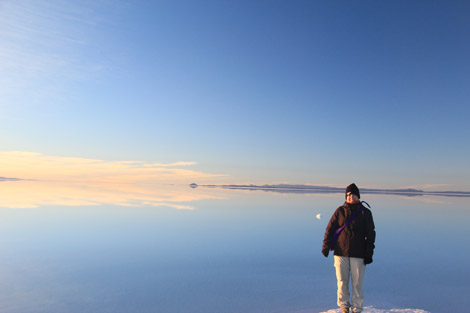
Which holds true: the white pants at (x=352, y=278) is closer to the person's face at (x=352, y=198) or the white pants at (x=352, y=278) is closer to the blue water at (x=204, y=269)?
the person's face at (x=352, y=198)

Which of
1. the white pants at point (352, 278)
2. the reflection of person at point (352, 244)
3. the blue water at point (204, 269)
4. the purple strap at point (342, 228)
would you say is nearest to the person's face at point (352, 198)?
the reflection of person at point (352, 244)

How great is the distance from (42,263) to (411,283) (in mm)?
9888

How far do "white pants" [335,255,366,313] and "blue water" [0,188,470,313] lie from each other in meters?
1.22

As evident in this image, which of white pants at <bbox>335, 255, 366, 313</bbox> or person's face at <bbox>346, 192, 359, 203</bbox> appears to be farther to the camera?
person's face at <bbox>346, 192, 359, 203</bbox>

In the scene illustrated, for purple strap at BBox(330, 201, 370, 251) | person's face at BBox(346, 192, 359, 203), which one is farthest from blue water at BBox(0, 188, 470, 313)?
person's face at BBox(346, 192, 359, 203)

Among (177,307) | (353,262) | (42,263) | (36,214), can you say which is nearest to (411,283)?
(353,262)

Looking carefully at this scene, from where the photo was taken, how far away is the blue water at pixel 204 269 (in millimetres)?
6211

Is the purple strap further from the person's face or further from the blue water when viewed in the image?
the blue water

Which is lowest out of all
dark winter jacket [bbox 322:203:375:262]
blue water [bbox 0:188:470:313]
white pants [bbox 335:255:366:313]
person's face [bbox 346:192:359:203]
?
blue water [bbox 0:188:470:313]

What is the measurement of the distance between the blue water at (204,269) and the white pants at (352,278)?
1.22 meters

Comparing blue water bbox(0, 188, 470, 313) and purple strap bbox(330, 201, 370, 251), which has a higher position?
purple strap bbox(330, 201, 370, 251)

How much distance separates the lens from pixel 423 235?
1441 centimetres

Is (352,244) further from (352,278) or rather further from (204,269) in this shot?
(204,269)

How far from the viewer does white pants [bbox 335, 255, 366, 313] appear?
4855 millimetres
